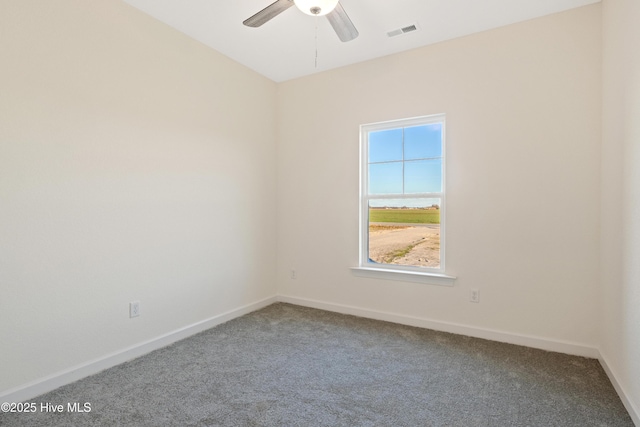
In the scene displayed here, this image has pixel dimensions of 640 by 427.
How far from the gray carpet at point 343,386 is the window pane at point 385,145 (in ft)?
5.80

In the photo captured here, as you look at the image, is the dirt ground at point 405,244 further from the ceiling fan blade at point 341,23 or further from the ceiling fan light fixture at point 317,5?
the ceiling fan light fixture at point 317,5

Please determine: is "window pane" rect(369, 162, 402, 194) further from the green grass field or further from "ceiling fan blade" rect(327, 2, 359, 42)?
"ceiling fan blade" rect(327, 2, 359, 42)

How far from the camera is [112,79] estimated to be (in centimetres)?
232

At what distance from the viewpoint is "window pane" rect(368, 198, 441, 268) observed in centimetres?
312

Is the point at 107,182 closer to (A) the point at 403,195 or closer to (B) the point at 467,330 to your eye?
(A) the point at 403,195

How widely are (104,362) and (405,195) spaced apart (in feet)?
9.43

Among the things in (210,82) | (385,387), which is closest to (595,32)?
(385,387)

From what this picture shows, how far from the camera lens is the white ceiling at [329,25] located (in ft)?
7.95

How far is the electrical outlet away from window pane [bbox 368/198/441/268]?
7.26 ft

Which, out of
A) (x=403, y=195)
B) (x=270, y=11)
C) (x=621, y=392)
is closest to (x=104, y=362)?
(x=270, y=11)

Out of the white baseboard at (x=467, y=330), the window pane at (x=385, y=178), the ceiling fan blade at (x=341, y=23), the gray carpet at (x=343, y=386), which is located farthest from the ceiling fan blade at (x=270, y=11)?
the white baseboard at (x=467, y=330)

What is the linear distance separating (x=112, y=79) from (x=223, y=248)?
1702mm

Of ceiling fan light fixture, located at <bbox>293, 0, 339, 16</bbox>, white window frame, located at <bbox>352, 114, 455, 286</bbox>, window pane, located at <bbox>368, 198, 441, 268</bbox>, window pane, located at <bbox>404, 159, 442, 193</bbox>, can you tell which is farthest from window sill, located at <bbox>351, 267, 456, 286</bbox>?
ceiling fan light fixture, located at <bbox>293, 0, 339, 16</bbox>

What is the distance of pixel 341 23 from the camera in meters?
2.13
